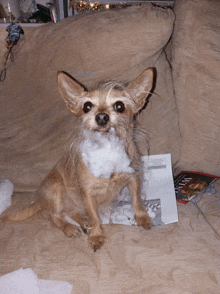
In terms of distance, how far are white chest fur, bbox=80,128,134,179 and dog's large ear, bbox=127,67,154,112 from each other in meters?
0.29

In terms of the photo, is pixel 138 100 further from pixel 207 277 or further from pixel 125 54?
pixel 207 277

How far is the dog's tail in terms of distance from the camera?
1778 mm

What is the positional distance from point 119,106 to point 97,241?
818 mm

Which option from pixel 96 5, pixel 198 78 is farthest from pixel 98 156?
pixel 96 5

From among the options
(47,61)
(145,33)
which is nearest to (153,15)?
(145,33)

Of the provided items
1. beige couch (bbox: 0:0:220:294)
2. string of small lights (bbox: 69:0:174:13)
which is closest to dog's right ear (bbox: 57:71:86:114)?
Answer: beige couch (bbox: 0:0:220:294)

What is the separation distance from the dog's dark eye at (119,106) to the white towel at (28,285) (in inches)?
38.7

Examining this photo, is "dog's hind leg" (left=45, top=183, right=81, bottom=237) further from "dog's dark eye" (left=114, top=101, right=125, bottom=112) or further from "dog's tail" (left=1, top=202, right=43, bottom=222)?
"dog's dark eye" (left=114, top=101, right=125, bottom=112)

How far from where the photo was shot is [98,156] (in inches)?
61.7

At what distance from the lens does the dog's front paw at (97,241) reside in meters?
1.53

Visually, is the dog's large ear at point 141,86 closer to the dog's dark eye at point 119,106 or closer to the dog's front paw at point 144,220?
the dog's dark eye at point 119,106

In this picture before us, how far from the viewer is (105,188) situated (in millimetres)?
1642

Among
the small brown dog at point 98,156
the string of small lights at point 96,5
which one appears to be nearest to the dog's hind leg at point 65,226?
the small brown dog at point 98,156

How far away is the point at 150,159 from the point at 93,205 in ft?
2.18
